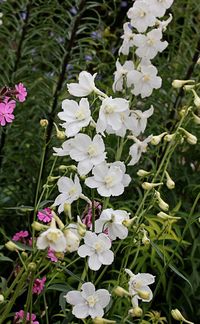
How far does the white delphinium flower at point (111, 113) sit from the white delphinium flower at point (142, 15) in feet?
0.75

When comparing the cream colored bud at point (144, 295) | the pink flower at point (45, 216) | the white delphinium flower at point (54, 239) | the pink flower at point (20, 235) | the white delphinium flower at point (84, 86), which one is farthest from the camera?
Result: the pink flower at point (20, 235)

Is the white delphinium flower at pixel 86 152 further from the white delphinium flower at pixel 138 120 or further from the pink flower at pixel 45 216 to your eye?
the pink flower at pixel 45 216

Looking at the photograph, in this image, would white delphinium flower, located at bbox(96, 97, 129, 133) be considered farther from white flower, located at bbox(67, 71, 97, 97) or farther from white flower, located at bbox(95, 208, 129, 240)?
white flower, located at bbox(95, 208, 129, 240)

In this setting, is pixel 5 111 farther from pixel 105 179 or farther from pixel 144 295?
pixel 144 295

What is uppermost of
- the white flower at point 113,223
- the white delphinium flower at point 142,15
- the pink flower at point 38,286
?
the white delphinium flower at point 142,15

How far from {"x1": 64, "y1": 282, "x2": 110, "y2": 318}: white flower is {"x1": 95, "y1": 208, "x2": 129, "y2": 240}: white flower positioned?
0.13m

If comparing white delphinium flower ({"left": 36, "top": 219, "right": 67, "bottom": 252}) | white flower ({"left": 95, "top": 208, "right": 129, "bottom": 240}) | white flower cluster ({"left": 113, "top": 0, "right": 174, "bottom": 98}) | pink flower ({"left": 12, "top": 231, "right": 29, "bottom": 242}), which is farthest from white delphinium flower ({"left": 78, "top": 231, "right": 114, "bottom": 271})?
pink flower ({"left": 12, "top": 231, "right": 29, "bottom": 242})

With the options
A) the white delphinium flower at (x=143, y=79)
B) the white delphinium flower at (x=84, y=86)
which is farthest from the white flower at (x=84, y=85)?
the white delphinium flower at (x=143, y=79)

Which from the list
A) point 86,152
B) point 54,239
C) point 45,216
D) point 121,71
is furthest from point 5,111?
point 54,239

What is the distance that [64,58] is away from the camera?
9.45 ft

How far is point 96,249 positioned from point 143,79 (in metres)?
0.44

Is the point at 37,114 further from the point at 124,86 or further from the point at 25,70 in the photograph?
the point at 124,86

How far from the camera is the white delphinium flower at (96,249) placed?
1544mm

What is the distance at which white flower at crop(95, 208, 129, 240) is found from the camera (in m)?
1.54
